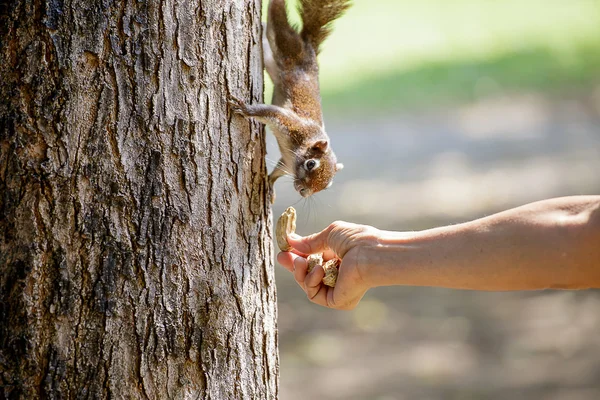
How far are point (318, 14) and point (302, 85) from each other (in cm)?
32

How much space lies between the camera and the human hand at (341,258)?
2.14 meters

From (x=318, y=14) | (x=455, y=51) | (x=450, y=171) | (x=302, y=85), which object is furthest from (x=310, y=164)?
(x=455, y=51)

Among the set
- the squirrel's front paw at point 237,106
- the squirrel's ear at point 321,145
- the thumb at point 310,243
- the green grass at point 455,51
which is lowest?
the thumb at point 310,243

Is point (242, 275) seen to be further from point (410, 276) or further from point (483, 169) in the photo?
point (483, 169)

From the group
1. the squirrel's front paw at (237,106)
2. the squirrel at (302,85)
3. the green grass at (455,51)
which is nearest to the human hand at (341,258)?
the squirrel's front paw at (237,106)

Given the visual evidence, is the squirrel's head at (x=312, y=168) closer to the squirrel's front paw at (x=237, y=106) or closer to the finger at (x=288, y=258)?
the finger at (x=288, y=258)

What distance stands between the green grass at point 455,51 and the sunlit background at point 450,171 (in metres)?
0.03

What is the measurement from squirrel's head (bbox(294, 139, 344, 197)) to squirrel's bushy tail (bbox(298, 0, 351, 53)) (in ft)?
1.62

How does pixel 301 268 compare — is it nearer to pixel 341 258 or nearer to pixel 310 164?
pixel 341 258

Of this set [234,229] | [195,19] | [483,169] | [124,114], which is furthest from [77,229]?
[483,169]

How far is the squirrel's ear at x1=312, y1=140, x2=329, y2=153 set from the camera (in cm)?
303

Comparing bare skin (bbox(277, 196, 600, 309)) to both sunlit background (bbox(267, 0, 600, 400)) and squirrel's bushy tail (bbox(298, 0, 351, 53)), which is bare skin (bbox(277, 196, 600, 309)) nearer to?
sunlit background (bbox(267, 0, 600, 400))

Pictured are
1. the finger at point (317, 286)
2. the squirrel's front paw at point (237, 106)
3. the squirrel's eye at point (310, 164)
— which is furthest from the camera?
the squirrel's eye at point (310, 164)

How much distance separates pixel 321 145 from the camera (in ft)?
9.97
